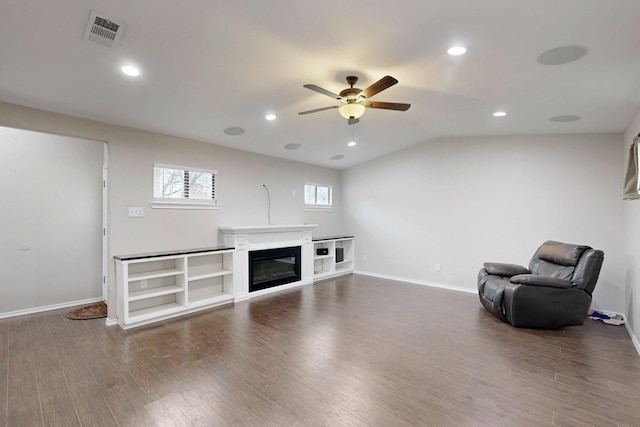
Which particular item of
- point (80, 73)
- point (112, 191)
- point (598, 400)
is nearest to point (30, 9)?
point (80, 73)

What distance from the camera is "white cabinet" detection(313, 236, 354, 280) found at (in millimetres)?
6324

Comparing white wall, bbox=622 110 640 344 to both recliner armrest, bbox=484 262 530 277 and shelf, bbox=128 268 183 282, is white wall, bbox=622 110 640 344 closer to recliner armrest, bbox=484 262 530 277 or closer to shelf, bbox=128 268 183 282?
recliner armrest, bbox=484 262 530 277

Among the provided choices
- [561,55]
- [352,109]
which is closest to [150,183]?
[352,109]

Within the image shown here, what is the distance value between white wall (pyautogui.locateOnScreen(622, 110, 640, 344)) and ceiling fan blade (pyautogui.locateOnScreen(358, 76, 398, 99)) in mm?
2888

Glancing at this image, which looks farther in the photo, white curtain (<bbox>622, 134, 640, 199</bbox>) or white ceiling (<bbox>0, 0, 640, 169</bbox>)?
white curtain (<bbox>622, 134, 640, 199</bbox>)

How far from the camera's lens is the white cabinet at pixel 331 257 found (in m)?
6.32

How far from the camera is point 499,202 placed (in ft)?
16.2

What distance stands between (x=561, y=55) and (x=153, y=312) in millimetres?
5060

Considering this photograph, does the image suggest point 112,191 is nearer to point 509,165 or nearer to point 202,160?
point 202,160

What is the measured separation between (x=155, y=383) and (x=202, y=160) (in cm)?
324

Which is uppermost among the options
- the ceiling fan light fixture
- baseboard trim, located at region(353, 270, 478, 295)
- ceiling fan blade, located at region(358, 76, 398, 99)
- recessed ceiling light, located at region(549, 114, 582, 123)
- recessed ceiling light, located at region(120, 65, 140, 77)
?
recessed ceiling light, located at region(120, 65, 140, 77)

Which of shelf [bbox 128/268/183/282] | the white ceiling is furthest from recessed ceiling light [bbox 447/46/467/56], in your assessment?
shelf [bbox 128/268/183/282]

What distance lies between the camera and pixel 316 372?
2482 millimetres

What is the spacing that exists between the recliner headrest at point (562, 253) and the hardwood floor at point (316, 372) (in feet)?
2.76
